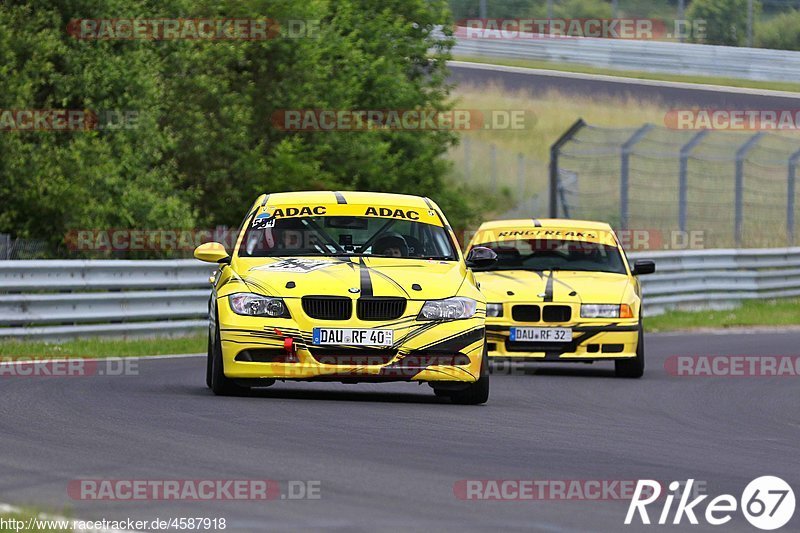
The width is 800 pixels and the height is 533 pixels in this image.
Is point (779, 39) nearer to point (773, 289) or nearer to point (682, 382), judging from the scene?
point (773, 289)

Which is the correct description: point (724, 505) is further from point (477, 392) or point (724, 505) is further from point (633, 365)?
point (633, 365)

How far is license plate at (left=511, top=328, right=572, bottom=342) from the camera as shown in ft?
52.2

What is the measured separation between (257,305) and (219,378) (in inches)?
24.3

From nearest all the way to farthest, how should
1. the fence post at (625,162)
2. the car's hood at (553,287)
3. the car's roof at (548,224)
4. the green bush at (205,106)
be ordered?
1. the car's hood at (553,287)
2. the car's roof at (548,224)
3. the green bush at (205,106)
4. the fence post at (625,162)

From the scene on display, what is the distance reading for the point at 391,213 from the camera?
12.9 meters

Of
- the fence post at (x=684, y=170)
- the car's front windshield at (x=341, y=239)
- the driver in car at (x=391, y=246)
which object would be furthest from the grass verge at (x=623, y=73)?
the driver in car at (x=391, y=246)

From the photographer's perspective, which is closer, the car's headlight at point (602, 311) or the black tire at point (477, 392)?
the black tire at point (477, 392)

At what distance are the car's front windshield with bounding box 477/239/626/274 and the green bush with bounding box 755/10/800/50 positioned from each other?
110 ft

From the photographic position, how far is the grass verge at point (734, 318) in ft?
85.3

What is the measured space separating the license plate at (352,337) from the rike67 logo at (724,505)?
3.62 metres

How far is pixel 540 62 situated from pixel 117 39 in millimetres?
26589

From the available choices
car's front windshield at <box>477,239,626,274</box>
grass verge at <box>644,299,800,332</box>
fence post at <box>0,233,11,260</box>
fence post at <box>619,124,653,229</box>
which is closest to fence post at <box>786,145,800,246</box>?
grass verge at <box>644,299,800,332</box>

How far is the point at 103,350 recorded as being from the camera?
58.4ft

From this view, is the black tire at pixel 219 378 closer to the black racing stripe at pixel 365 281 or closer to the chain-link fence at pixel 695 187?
the black racing stripe at pixel 365 281
